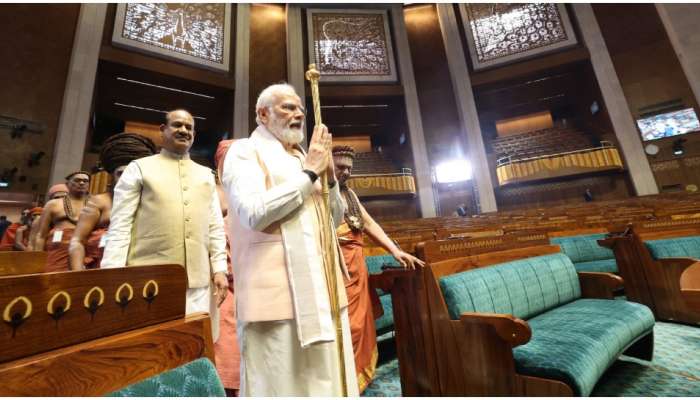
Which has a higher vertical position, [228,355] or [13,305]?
[13,305]

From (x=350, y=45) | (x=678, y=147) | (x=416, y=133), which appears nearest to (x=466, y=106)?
(x=416, y=133)

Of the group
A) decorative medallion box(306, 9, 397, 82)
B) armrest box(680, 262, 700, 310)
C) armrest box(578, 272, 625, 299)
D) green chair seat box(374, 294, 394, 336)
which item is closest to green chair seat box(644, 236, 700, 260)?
armrest box(578, 272, 625, 299)

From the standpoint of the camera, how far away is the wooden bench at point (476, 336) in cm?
123

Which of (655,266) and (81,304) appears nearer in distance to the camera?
A: (81,304)

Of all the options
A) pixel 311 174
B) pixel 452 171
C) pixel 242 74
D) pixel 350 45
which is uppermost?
pixel 350 45

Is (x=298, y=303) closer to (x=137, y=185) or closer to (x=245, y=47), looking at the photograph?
(x=137, y=185)

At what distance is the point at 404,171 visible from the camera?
1215 centimetres

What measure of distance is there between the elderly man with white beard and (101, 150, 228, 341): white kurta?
0.49m

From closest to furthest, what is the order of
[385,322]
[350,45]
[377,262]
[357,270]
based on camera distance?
[357,270]
[385,322]
[377,262]
[350,45]

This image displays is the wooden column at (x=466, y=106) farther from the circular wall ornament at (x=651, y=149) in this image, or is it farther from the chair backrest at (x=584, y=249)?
the chair backrest at (x=584, y=249)

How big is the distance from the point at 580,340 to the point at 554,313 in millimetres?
504

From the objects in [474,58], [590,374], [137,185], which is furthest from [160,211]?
[474,58]

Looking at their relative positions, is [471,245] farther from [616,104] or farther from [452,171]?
[616,104]

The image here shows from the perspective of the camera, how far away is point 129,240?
4.37 feet
